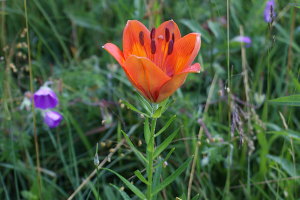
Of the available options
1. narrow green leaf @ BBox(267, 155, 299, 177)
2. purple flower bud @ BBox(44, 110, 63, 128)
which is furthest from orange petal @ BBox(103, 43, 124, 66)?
narrow green leaf @ BBox(267, 155, 299, 177)

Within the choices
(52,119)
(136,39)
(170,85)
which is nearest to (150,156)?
(170,85)

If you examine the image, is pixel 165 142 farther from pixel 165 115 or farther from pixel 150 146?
pixel 165 115

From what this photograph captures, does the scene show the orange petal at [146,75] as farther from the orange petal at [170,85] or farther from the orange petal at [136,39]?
the orange petal at [136,39]

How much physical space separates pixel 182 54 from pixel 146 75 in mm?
166

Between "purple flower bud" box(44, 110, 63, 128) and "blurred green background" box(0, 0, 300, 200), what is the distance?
64 millimetres

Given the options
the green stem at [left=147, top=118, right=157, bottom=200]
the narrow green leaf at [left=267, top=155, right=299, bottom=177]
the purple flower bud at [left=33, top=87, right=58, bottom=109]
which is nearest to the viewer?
the green stem at [left=147, top=118, right=157, bottom=200]

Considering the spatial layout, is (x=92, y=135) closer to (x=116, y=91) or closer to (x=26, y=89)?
(x=116, y=91)

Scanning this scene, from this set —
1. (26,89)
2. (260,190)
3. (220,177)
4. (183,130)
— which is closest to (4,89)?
(26,89)

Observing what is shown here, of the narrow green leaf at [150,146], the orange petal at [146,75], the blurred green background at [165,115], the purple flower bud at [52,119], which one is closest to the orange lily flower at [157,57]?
the orange petal at [146,75]

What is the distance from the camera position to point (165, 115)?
6.82 ft

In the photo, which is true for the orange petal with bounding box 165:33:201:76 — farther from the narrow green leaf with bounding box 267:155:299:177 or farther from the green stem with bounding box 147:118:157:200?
the narrow green leaf with bounding box 267:155:299:177

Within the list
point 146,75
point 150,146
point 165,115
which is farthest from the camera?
point 165,115

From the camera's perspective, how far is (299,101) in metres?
1.43

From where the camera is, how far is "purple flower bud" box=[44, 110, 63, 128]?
189 centimetres
